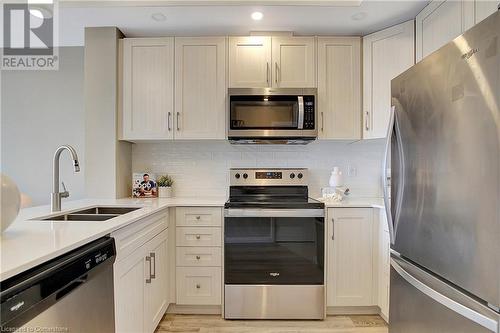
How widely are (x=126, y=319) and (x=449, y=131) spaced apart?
1685 mm

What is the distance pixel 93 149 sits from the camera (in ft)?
8.45

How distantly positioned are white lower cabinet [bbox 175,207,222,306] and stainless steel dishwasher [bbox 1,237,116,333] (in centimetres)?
105

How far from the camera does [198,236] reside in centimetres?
234

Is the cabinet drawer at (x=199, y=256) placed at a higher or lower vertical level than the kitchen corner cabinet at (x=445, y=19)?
lower

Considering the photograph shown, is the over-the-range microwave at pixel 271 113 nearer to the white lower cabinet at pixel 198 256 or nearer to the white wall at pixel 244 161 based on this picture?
the white wall at pixel 244 161

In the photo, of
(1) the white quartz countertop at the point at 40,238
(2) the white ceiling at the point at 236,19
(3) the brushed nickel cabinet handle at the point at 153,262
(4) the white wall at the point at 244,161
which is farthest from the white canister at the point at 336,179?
(1) the white quartz countertop at the point at 40,238

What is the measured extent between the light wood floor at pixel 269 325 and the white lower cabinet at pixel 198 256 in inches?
5.0

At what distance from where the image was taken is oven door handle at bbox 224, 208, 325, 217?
7.43ft

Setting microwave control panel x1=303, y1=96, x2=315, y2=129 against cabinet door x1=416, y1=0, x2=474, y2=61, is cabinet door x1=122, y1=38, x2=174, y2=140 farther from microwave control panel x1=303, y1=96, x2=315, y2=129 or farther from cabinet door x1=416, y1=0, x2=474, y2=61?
cabinet door x1=416, y1=0, x2=474, y2=61

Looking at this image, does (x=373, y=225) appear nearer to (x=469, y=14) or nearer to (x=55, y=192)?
(x=469, y=14)

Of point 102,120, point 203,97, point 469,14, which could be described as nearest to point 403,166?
point 469,14

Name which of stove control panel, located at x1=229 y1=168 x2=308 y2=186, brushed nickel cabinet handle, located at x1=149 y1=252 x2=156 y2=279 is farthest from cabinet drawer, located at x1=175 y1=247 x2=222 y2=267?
stove control panel, located at x1=229 y1=168 x2=308 y2=186

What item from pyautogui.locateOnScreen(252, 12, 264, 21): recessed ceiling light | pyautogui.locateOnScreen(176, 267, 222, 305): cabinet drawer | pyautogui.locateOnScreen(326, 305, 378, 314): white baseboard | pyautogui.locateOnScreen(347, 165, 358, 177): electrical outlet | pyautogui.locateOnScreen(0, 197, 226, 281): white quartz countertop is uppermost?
pyautogui.locateOnScreen(252, 12, 264, 21): recessed ceiling light

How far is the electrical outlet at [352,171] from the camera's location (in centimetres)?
289
